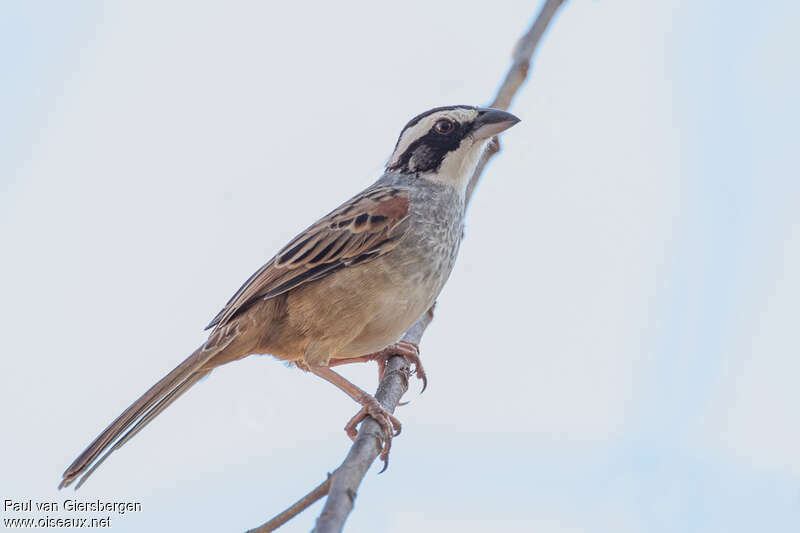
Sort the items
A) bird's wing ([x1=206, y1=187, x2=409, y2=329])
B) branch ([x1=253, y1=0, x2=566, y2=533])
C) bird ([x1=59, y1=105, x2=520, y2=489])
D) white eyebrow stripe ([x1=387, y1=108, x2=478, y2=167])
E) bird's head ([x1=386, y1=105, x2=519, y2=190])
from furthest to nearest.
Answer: white eyebrow stripe ([x1=387, y1=108, x2=478, y2=167]) → bird's head ([x1=386, y1=105, x2=519, y2=190]) → bird's wing ([x1=206, y1=187, x2=409, y2=329]) → bird ([x1=59, y1=105, x2=520, y2=489]) → branch ([x1=253, y1=0, x2=566, y2=533])

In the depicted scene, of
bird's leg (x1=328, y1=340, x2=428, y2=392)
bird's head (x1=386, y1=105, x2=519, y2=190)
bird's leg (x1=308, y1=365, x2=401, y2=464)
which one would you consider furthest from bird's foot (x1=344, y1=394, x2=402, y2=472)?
bird's head (x1=386, y1=105, x2=519, y2=190)

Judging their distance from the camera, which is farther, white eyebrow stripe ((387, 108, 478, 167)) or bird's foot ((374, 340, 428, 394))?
white eyebrow stripe ((387, 108, 478, 167))

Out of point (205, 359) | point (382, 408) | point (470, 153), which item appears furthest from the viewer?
point (470, 153)

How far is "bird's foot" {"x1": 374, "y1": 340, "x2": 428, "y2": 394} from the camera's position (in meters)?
6.71

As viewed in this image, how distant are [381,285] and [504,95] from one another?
1732mm

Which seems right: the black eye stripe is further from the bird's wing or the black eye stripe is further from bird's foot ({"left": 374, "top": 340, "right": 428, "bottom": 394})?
bird's foot ({"left": 374, "top": 340, "right": 428, "bottom": 394})

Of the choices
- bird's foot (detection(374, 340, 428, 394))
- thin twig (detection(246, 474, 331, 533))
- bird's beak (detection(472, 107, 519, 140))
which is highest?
bird's beak (detection(472, 107, 519, 140))

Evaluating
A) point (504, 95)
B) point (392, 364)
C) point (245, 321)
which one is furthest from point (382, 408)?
point (504, 95)

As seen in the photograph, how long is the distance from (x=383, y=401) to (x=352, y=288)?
0.96 m

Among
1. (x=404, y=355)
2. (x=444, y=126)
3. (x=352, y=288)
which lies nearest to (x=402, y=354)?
(x=404, y=355)

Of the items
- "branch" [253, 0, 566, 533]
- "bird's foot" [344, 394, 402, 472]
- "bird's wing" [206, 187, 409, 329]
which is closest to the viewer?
"branch" [253, 0, 566, 533]

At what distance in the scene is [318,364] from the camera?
6305 millimetres

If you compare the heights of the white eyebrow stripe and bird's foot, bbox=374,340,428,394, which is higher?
the white eyebrow stripe

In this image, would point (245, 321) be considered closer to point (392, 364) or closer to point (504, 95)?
point (392, 364)
